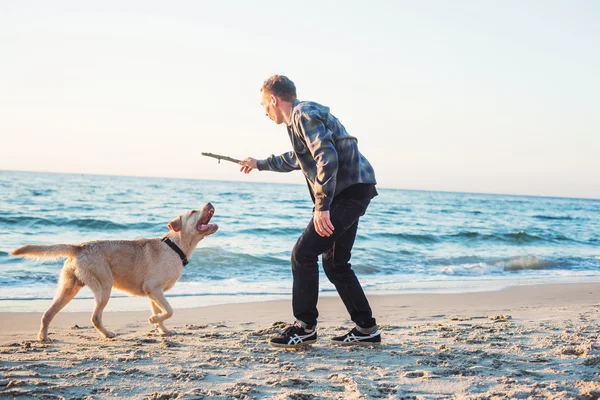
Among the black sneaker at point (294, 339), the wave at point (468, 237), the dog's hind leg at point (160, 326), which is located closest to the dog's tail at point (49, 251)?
the dog's hind leg at point (160, 326)

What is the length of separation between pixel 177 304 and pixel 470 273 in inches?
288

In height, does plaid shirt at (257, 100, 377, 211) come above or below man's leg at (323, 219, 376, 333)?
above

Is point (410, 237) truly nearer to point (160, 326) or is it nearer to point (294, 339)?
point (160, 326)

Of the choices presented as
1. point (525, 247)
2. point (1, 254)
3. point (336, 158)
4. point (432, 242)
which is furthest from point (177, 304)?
point (525, 247)

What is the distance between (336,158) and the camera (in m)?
4.03

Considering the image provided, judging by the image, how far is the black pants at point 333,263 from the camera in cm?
434

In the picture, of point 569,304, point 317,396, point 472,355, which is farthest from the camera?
point 569,304

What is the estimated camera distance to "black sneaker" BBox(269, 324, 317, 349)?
4.59 m

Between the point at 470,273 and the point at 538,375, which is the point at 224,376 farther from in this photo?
the point at 470,273

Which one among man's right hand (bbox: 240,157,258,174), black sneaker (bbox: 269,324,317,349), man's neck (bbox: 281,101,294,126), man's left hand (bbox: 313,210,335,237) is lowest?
black sneaker (bbox: 269,324,317,349)

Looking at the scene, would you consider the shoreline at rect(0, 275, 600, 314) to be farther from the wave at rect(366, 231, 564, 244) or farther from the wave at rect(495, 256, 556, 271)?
the wave at rect(366, 231, 564, 244)

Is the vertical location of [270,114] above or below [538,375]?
above

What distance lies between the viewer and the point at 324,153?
400 centimetres

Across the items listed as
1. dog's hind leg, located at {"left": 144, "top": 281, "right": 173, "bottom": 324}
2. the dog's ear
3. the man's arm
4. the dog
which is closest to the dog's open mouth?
the dog
